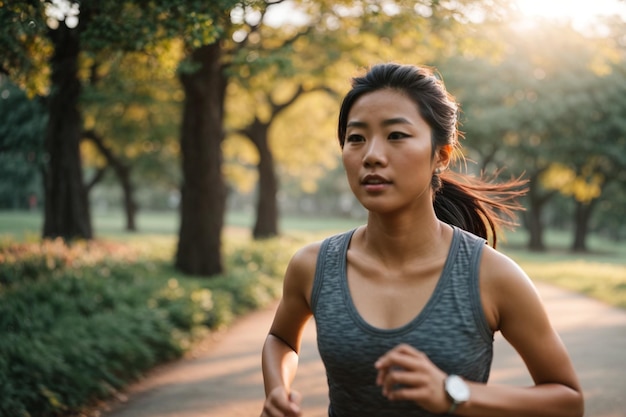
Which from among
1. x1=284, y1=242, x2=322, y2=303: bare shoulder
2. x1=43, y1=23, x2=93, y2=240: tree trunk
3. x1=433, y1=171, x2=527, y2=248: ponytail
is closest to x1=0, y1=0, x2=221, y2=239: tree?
x1=433, y1=171, x2=527, y2=248: ponytail

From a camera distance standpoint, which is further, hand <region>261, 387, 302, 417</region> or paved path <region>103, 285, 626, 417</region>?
paved path <region>103, 285, 626, 417</region>

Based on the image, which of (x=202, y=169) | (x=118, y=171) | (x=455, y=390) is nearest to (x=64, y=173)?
(x=202, y=169)

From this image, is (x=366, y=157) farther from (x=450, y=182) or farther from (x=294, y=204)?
(x=294, y=204)

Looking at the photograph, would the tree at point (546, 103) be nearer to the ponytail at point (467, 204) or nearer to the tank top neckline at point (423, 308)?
the ponytail at point (467, 204)

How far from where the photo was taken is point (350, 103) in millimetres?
2182

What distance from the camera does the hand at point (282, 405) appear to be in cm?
194

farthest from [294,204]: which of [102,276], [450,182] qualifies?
[450,182]

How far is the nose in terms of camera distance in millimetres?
1970

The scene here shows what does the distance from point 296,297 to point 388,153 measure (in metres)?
0.66

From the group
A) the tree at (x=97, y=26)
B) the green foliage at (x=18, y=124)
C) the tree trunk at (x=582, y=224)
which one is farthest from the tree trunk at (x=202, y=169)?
the tree trunk at (x=582, y=224)

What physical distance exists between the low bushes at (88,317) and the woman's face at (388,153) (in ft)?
13.6

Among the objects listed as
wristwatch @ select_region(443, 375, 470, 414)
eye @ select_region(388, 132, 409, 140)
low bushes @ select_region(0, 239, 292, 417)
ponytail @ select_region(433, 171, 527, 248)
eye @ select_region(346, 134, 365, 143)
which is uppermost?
eye @ select_region(388, 132, 409, 140)

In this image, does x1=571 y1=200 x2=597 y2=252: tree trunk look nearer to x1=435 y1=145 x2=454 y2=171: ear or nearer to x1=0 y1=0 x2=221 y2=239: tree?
x1=0 y1=0 x2=221 y2=239: tree

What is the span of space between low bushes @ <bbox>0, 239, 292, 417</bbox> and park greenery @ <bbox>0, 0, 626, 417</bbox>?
0.03 metres
